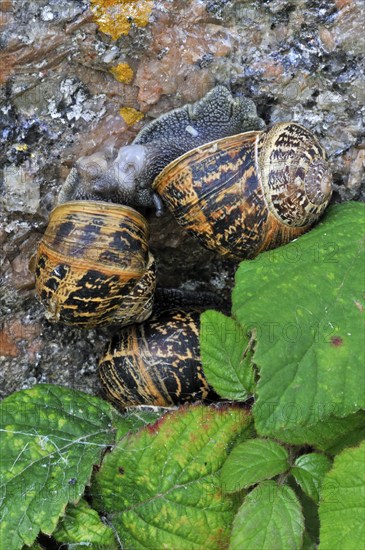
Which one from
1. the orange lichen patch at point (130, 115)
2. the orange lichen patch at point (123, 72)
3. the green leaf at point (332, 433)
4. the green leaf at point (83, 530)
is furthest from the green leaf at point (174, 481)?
the orange lichen patch at point (123, 72)

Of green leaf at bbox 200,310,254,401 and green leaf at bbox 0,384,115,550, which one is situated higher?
green leaf at bbox 200,310,254,401

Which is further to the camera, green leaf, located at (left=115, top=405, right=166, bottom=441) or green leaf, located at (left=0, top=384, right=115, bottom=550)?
green leaf, located at (left=115, top=405, right=166, bottom=441)

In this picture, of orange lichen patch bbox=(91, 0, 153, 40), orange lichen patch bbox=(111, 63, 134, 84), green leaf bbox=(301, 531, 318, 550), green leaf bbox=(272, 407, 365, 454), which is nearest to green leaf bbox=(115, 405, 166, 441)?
green leaf bbox=(272, 407, 365, 454)

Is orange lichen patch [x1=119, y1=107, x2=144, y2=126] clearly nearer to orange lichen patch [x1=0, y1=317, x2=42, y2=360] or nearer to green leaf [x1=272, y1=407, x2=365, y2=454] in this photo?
orange lichen patch [x1=0, y1=317, x2=42, y2=360]

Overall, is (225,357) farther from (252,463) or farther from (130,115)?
(130,115)

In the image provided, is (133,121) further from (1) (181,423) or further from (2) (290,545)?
(2) (290,545)

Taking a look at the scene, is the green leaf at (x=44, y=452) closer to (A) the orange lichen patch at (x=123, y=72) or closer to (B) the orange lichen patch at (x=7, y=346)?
(B) the orange lichen patch at (x=7, y=346)

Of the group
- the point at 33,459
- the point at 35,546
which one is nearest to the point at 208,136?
the point at 33,459
